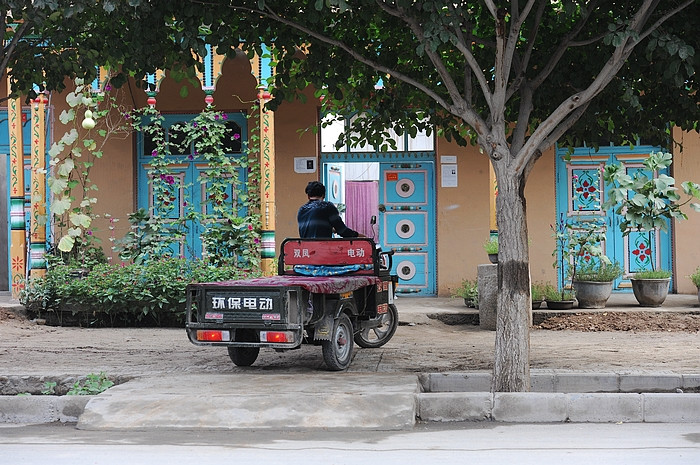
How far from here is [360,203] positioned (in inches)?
666

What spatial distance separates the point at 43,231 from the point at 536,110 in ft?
27.1

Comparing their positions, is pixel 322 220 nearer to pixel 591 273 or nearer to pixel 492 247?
pixel 492 247

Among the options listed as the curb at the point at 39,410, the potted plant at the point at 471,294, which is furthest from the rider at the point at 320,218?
the potted plant at the point at 471,294

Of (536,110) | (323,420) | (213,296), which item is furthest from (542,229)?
(323,420)

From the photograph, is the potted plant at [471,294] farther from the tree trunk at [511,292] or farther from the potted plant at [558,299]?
the tree trunk at [511,292]

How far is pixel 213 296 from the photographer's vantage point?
8.77 meters

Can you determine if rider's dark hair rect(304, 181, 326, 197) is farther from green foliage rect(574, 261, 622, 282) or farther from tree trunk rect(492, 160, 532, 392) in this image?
green foliage rect(574, 261, 622, 282)

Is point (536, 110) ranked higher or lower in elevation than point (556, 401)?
higher

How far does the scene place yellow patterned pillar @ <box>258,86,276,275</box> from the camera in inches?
535

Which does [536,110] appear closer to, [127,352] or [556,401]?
[556,401]

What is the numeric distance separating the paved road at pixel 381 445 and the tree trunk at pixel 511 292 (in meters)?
0.78

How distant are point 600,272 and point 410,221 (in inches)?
138

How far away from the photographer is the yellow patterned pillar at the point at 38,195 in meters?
13.9

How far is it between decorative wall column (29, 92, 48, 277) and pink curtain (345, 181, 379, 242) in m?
5.64
